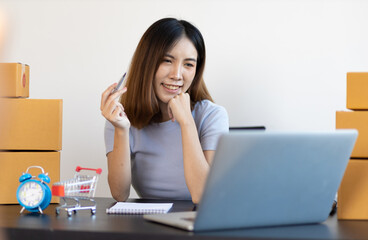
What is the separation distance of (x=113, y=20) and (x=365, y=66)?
4.09 ft

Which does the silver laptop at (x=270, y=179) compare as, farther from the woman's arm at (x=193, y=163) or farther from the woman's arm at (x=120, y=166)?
the woman's arm at (x=120, y=166)

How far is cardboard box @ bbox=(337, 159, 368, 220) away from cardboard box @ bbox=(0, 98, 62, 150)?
821mm

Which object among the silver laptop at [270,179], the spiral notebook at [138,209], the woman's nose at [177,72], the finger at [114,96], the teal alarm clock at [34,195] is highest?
the woman's nose at [177,72]

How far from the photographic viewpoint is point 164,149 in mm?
1774

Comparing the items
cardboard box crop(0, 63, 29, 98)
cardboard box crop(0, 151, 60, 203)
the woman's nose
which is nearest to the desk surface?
cardboard box crop(0, 151, 60, 203)

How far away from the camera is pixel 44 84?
237 centimetres

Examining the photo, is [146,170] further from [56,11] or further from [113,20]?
[56,11]

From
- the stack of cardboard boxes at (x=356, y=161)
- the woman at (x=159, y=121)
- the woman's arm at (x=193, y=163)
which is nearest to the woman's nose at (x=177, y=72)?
the woman at (x=159, y=121)

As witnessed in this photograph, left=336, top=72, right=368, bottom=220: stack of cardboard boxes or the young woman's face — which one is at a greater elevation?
the young woman's face

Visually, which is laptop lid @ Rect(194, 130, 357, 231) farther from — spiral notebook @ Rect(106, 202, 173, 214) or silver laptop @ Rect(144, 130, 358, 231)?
spiral notebook @ Rect(106, 202, 173, 214)

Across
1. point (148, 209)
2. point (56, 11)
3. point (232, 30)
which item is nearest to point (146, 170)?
point (148, 209)

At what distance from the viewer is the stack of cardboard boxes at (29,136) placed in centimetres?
137

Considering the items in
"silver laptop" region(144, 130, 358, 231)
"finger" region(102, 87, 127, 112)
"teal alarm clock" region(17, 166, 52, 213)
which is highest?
"finger" region(102, 87, 127, 112)

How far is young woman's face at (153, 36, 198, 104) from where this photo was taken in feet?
5.70
